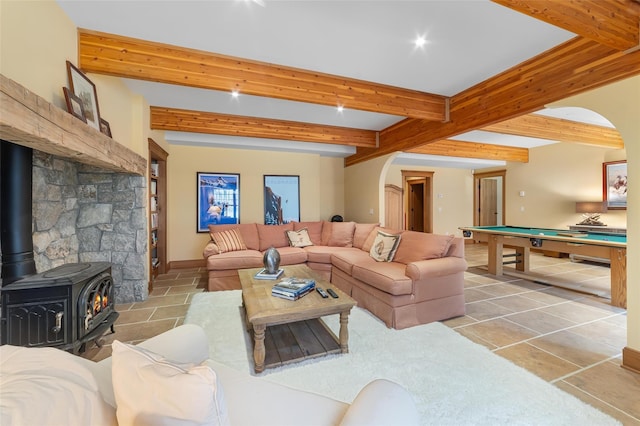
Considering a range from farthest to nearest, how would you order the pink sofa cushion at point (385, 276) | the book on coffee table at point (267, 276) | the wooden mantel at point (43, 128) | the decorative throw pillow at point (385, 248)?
the decorative throw pillow at point (385, 248) → the book on coffee table at point (267, 276) → the pink sofa cushion at point (385, 276) → the wooden mantel at point (43, 128)

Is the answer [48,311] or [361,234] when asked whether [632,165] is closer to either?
[361,234]

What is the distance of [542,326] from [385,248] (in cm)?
177

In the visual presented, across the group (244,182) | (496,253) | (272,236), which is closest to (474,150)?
(496,253)

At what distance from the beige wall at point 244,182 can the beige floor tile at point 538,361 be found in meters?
→ 4.33

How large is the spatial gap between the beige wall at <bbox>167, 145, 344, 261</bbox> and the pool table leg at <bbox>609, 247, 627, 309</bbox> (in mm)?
4588

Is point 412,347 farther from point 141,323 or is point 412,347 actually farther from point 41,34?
point 41,34

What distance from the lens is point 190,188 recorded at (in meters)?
5.16

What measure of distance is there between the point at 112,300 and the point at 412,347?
284cm

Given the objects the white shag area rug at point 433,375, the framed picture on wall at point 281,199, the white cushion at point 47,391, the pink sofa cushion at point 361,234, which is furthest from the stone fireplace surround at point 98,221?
the pink sofa cushion at point 361,234

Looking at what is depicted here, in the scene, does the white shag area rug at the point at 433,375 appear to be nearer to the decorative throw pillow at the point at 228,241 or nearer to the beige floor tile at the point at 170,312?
the beige floor tile at the point at 170,312

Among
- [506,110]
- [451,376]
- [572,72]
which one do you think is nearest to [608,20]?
[572,72]

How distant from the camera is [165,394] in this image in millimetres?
669

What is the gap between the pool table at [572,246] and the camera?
321cm

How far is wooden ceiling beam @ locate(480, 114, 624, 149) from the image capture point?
4.07 metres
